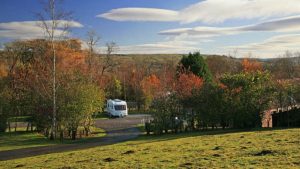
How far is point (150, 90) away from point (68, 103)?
34.8 meters

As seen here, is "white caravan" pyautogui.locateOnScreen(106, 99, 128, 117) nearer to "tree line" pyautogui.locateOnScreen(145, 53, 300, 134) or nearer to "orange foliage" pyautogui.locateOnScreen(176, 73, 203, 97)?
"orange foliage" pyautogui.locateOnScreen(176, 73, 203, 97)

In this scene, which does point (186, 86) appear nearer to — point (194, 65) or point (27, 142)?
point (27, 142)

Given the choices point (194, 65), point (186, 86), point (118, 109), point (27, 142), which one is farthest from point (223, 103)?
point (118, 109)

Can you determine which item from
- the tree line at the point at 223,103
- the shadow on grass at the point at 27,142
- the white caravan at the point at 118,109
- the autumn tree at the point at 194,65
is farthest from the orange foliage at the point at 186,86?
the white caravan at the point at 118,109

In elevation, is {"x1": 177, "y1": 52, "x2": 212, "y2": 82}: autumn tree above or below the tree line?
above

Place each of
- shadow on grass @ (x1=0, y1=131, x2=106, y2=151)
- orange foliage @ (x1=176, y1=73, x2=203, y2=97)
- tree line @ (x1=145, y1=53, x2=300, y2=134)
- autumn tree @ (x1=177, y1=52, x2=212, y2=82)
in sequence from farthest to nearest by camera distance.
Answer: autumn tree @ (x1=177, y1=52, x2=212, y2=82), orange foliage @ (x1=176, y1=73, x2=203, y2=97), tree line @ (x1=145, y1=53, x2=300, y2=134), shadow on grass @ (x1=0, y1=131, x2=106, y2=151)

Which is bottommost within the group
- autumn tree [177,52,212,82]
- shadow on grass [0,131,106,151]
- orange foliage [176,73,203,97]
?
shadow on grass [0,131,106,151]

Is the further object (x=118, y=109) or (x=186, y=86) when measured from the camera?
(x=118, y=109)

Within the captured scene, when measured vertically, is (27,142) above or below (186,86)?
below

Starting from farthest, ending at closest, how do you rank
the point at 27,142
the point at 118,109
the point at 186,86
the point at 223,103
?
the point at 118,109 < the point at 186,86 < the point at 223,103 < the point at 27,142

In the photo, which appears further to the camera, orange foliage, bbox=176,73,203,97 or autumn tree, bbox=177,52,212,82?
autumn tree, bbox=177,52,212,82

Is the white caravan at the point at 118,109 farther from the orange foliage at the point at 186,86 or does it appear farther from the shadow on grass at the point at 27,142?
the shadow on grass at the point at 27,142

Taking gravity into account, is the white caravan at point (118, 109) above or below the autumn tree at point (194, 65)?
below

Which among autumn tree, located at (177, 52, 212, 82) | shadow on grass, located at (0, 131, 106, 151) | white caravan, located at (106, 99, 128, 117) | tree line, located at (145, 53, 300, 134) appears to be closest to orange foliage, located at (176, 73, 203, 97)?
tree line, located at (145, 53, 300, 134)
